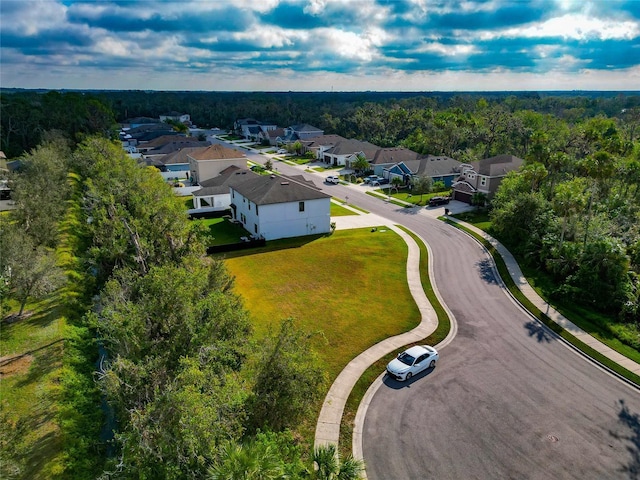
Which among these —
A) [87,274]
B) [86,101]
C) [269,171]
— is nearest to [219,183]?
[269,171]

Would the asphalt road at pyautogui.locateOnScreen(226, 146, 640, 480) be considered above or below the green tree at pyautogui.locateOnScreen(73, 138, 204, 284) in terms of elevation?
below

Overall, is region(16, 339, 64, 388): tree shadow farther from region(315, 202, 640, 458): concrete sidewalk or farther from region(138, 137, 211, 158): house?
region(138, 137, 211, 158): house

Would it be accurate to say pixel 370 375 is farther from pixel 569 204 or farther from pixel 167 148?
pixel 167 148

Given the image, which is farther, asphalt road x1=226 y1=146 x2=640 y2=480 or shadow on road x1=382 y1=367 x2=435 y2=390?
shadow on road x1=382 y1=367 x2=435 y2=390

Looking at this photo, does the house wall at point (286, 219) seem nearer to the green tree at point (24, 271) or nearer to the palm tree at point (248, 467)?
the green tree at point (24, 271)

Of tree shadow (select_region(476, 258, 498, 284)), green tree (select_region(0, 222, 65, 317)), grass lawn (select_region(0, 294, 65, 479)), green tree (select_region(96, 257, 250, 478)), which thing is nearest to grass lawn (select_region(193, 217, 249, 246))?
green tree (select_region(0, 222, 65, 317))

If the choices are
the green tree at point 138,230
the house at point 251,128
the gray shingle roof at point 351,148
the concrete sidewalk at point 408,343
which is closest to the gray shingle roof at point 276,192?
the green tree at point 138,230
